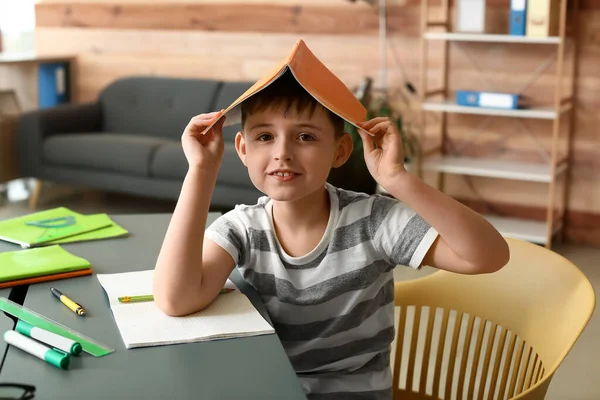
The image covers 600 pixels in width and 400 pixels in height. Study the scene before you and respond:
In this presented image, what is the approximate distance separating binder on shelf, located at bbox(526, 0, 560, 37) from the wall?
0.92ft

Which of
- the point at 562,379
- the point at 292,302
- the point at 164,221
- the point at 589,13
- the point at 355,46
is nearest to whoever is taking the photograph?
the point at 292,302

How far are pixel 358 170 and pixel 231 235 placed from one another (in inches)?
117

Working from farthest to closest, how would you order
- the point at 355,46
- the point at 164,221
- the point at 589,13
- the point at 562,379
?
the point at 355,46
the point at 589,13
the point at 562,379
the point at 164,221

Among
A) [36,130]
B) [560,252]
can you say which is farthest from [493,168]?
[36,130]

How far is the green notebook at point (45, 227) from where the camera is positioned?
1.65 m

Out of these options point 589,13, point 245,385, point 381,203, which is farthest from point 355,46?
point 245,385

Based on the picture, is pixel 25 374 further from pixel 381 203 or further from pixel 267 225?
pixel 381 203

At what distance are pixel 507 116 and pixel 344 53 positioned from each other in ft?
3.36

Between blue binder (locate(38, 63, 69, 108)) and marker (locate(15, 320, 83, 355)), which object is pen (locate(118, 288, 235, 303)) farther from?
blue binder (locate(38, 63, 69, 108))

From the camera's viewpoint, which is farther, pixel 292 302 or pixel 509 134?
pixel 509 134

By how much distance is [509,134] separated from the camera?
170 inches

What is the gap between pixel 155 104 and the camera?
509 cm

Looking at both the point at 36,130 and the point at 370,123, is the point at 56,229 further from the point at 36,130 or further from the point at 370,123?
the point at 36,130

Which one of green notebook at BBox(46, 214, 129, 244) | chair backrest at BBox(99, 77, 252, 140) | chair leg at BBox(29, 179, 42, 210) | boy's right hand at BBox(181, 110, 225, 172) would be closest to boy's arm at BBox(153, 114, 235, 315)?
boy's right hand at BBox(181, 110, 225, 172)
